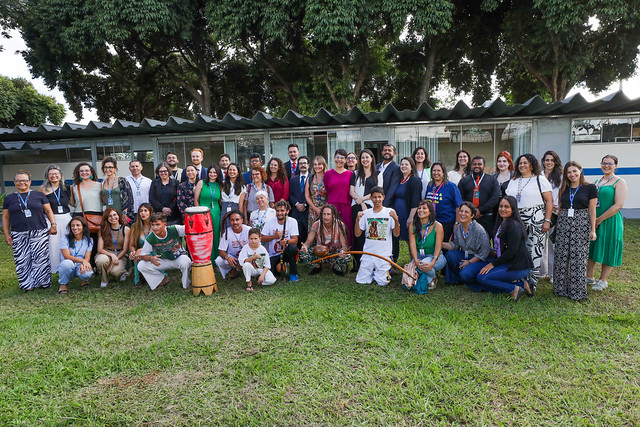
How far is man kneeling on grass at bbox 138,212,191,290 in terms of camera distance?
184 inches

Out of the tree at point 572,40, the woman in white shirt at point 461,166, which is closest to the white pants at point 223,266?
the woman in white shirt at point 461,166

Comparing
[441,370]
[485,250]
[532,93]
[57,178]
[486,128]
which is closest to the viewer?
[441,370]

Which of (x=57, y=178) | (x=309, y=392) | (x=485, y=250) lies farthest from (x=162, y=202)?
A: (x=485, y=250)

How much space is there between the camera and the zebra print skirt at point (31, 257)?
4.76m

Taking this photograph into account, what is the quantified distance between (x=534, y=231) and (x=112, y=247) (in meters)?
5.16

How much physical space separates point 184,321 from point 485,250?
3.22 metres

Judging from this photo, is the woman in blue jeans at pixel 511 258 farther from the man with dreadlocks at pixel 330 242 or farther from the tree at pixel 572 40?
the tree at pixel 572 40

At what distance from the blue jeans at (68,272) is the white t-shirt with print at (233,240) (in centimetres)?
169

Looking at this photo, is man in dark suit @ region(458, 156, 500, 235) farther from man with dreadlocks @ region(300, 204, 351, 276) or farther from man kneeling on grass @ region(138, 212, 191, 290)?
man kneeling on grass @ region(138, 212, 191, 290)

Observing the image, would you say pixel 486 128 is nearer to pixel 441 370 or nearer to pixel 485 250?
pixel 485 250

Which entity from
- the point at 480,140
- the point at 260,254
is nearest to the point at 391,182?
the point at 260,254

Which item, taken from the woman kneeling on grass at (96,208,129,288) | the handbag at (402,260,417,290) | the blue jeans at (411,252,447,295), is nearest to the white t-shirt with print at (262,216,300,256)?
the handbag at (402,260,417,290)

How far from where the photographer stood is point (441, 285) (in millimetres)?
4609

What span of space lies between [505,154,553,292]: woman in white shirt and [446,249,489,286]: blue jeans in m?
0.55
